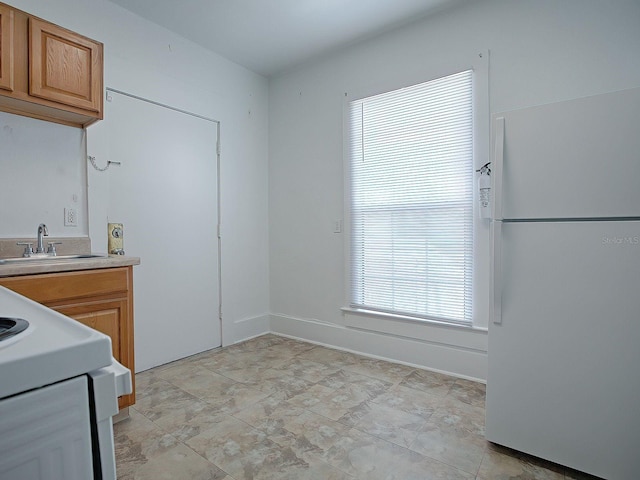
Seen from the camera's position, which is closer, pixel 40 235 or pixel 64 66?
pixel 64 66

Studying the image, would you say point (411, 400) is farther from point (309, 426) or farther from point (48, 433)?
point (48, 433)

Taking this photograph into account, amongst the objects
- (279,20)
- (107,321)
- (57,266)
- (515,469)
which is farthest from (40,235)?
(515,469)

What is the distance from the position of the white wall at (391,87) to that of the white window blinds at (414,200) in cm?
14

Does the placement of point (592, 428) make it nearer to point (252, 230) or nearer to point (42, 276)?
Answer: point (42, 276)

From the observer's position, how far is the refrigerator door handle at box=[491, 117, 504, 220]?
68.6 inches

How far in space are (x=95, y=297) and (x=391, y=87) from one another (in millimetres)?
2652

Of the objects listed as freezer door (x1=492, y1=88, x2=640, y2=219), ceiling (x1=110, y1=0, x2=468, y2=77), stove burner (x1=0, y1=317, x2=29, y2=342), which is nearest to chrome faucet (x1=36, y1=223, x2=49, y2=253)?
ceiling (x1=110, y1=0, x2=468, y2=77)

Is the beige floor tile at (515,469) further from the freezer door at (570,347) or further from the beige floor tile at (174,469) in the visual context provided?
the beige floor tile at (174,469)

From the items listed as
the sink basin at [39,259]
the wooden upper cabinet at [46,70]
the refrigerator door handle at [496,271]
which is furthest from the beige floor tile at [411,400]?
the wooden upper cabinet at [46,70]

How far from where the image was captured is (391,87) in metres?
2.98

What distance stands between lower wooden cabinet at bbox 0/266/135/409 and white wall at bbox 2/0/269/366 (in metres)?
0.77

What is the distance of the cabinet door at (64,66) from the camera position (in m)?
1.96

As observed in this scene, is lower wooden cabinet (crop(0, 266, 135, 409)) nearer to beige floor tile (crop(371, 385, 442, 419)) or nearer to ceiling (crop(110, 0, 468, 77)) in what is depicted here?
beige floor tile (crop(371, 385, 442, 419))

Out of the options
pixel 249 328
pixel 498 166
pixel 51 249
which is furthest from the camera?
pixel 249 328
